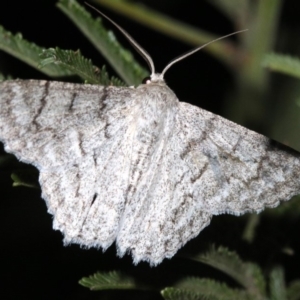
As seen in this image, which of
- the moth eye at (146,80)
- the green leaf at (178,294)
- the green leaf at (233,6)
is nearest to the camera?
the green leaf at (178,294)

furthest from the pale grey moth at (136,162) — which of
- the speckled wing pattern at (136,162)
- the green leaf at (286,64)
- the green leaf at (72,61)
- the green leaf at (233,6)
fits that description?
the green leaf at (233,6)

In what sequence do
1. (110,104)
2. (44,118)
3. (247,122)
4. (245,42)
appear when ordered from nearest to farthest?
(44,118)
(110,104)
(245,42)
(247,122)

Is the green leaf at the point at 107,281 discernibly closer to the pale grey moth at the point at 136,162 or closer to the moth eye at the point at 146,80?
the pale grey moth at the point at 136,162

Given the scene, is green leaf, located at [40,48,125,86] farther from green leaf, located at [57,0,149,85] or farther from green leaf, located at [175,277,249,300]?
green leaf, located at [175,277,249,300]

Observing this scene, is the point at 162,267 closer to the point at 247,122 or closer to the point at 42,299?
the point at 42,299

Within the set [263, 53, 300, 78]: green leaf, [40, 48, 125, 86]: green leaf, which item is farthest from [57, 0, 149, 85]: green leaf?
[263, 53, 300, 78]: green leaf

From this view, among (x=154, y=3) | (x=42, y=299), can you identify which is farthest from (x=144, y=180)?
(x=154, y=3)
